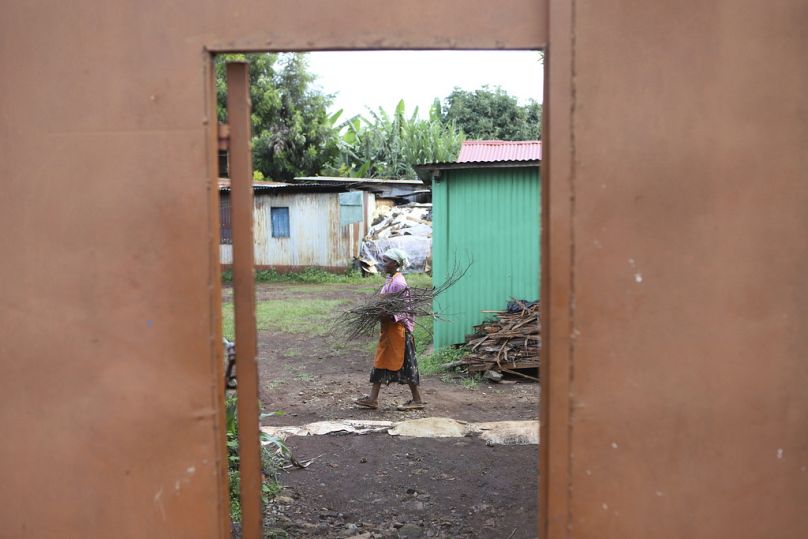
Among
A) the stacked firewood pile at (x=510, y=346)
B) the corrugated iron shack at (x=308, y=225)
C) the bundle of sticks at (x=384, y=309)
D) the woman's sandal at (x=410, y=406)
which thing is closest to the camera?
the bundle of sticks at (x=384, y=309)

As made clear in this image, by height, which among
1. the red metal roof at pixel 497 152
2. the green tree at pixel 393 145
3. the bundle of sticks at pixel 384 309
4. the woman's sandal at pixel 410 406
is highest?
the green tree at pixel 393 145

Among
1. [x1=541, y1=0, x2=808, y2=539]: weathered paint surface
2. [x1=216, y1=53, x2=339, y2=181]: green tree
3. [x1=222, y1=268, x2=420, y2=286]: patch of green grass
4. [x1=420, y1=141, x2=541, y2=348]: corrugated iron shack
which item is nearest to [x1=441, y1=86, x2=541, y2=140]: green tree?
[x1=216, y1=53, x2=339, y2=181]: green tree

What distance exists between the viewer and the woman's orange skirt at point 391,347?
712cm

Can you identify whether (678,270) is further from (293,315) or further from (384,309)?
(293,315)

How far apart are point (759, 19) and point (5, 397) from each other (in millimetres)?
2725

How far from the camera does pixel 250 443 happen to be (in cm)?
233

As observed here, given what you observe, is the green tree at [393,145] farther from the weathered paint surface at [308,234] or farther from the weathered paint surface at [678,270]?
the weathered paint surface at [678,270]

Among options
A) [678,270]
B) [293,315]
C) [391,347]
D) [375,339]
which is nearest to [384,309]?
[391,347]

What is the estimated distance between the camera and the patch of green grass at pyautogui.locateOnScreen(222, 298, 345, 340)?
11.5m

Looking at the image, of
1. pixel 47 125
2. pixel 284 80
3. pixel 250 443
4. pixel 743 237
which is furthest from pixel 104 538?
pixel 284 80

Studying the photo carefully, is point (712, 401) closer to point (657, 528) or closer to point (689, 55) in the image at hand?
point (657, 528)

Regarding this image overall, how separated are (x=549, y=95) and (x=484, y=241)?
736cm

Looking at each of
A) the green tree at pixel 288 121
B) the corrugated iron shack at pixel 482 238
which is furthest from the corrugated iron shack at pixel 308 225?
the corrugated iron shack at pixel 482 238

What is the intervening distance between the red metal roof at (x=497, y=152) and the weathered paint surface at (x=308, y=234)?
881 cm
